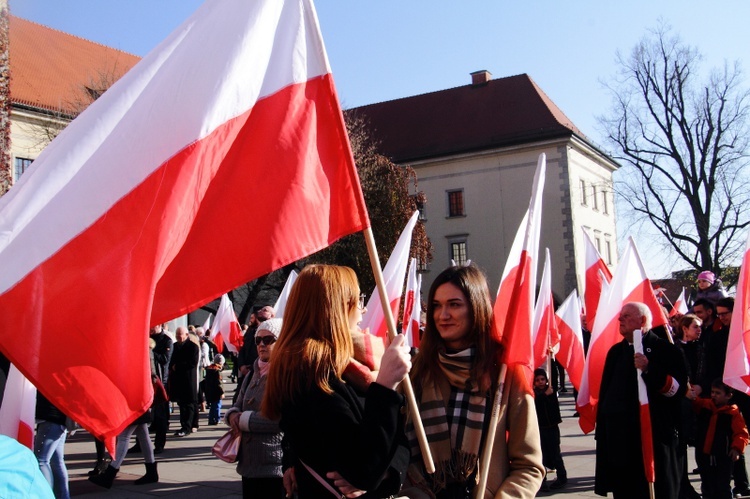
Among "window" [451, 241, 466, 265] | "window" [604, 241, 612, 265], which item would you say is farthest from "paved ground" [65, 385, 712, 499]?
"window" [604, 241, 612, 265]

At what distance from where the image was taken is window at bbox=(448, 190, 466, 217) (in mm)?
49594

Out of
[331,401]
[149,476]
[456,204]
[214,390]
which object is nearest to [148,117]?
[331,401]

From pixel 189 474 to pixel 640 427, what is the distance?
20.4 ft

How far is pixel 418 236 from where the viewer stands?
35.3m

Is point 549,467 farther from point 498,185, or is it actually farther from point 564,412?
point 498,185

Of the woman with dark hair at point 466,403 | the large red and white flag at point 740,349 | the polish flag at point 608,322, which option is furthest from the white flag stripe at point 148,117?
the polish flag at point 608,322

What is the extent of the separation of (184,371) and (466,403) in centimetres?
1083

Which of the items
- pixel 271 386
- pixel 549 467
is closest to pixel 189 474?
pixel 549 467

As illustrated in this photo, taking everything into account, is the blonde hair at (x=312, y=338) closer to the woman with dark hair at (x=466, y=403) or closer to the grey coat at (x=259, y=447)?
the woman with dark hair at (x=466, y=403)

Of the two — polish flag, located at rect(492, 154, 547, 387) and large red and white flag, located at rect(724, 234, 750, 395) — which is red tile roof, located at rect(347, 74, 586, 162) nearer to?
large red and white flag, located at rect(724, 234, 750, 395)

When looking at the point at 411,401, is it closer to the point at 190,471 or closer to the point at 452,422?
the point at 452,422

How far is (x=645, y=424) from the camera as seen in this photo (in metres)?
5.93

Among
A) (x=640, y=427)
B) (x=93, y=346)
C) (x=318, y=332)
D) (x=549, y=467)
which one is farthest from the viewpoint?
(x=549, y=467)

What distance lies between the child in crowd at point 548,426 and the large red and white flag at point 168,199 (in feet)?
19.6
